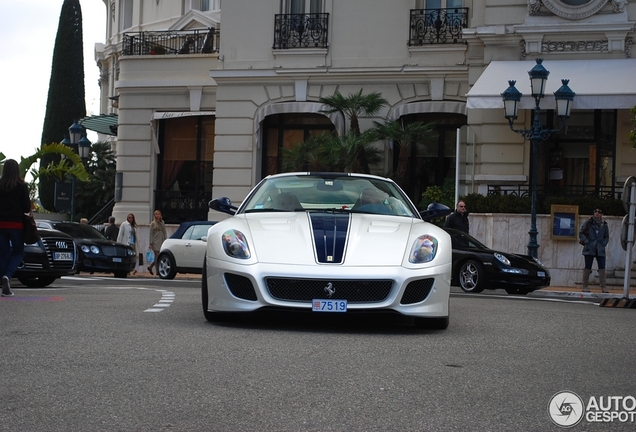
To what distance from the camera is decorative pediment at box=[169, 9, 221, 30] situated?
146ft

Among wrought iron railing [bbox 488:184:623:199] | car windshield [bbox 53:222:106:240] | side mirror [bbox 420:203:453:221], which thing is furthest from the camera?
car windshield [bbox 53:222:106:240]

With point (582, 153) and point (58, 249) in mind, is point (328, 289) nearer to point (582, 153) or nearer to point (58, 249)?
point (58, 249)

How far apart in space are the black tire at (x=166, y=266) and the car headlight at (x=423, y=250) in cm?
1784

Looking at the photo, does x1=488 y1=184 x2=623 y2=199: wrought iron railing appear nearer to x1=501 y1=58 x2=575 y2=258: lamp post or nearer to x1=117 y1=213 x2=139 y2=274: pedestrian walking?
x1=501 y1=58 x2=575 y2=258: lamp post

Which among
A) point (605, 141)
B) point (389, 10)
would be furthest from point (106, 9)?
point (605, 141)

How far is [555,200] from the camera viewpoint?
1009 inches

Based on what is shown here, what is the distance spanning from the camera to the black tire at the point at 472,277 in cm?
2019

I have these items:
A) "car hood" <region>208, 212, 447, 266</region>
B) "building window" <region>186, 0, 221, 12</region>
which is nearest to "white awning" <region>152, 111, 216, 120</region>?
"building window" <region>186, 0, 221, 12</region>

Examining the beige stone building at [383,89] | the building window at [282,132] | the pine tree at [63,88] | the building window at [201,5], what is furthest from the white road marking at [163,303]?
the pine tree at [63,88]

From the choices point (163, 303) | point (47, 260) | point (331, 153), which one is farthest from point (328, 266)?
point (331, 153)

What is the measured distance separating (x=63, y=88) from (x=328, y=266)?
47.7 metres

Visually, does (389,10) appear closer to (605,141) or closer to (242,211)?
(605,141)

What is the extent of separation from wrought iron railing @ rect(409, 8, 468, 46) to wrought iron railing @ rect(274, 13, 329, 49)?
2527mm

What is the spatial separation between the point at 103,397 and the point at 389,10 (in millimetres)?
25756
